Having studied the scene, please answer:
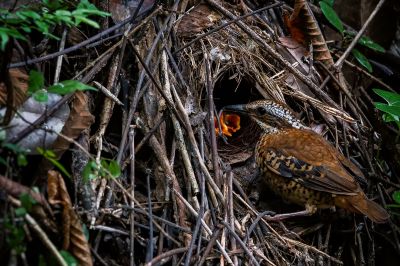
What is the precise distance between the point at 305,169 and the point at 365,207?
0.52m

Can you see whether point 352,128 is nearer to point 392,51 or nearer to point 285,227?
point 285,227

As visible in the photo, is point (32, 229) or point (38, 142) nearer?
point (32, 229)

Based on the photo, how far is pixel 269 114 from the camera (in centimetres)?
536

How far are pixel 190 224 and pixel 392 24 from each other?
12.8 feet

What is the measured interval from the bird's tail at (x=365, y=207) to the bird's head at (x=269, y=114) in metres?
0.82

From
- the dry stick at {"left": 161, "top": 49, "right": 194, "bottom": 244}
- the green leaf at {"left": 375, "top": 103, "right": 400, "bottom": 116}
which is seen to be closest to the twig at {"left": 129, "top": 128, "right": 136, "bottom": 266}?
the dry stick at {"left": 161, "top": 49, "right": 194, "bottom": 244}

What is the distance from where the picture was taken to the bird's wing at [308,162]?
4828mm

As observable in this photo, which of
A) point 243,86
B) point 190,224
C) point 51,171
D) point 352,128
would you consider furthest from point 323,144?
point 51,171

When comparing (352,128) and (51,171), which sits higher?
(51,171)

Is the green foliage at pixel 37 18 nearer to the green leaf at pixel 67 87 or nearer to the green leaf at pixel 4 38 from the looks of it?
the green leaf at pixel 4 38

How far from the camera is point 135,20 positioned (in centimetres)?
483

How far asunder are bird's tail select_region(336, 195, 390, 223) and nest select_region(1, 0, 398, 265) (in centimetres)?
25

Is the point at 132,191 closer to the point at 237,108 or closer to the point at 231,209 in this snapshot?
the point at 231,209

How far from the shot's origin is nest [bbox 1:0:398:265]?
3.91 m
